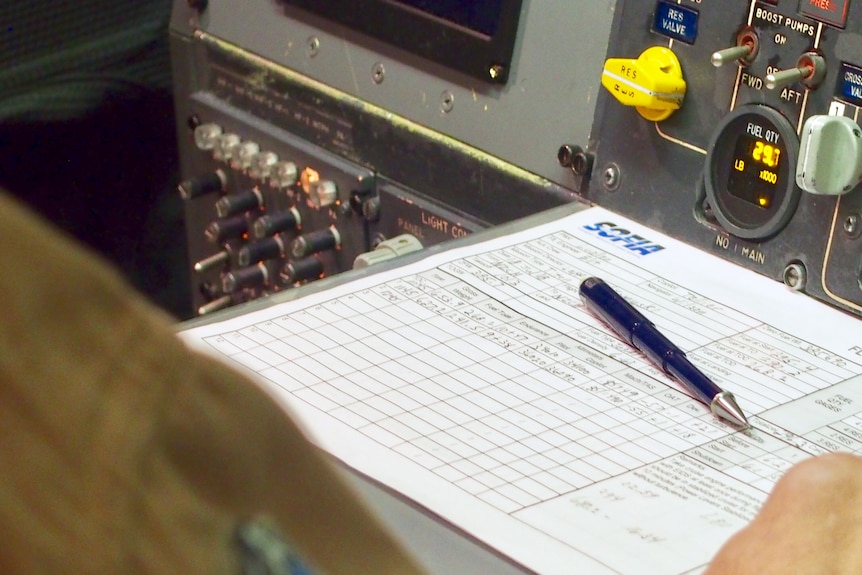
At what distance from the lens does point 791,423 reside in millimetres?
776

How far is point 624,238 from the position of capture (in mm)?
1015

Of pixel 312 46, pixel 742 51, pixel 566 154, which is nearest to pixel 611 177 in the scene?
pixel 566 154

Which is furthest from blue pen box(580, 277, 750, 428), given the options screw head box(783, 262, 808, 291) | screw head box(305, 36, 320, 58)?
screw head box(305, 36, 320, 58)

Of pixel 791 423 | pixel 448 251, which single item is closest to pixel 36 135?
pixel 448 251

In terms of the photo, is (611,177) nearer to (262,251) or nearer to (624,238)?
(624,238)

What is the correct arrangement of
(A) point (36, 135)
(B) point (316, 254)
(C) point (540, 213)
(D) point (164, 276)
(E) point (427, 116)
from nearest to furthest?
(C) point (540, 213) < (E) point (427, 116) < (B) point (316, 254) < (A) point (36, 135) < (D) point (164, 276)

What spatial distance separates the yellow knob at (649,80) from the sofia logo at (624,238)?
0.10m

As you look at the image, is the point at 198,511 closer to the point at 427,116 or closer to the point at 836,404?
the point at 836,404

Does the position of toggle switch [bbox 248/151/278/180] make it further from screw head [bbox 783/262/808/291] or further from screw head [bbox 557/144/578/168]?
screw head [bbox 783/262/808/291]

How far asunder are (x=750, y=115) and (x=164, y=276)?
1.03 m

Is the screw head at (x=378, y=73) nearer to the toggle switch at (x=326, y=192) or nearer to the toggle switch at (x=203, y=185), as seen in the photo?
the toggle switch at (x=326, y=192)

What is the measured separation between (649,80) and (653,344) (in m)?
0.25

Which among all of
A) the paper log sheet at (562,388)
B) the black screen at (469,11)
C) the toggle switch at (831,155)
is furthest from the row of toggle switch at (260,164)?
the toggle switch at (831,155)

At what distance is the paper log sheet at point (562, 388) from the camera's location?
679mm
